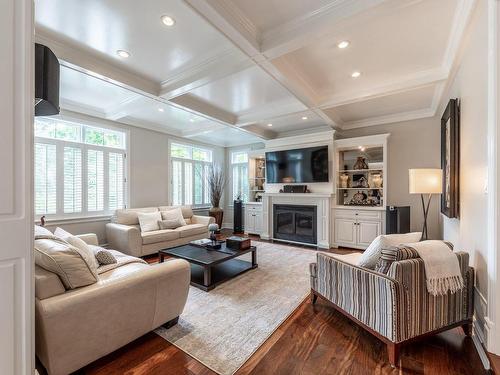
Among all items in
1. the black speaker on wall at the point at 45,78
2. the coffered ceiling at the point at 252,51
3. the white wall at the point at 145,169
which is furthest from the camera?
the white wall at the point at 145,169

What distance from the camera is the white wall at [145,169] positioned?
4521 millimetres

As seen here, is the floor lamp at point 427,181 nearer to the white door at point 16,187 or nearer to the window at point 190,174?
the white door at point 16,187

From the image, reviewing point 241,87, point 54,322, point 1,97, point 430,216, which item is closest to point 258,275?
point 54,322

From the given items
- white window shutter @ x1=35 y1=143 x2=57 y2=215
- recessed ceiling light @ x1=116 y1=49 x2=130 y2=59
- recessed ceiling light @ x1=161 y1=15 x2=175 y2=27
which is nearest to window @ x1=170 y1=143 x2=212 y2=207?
white window shutter @ x1=35 y1=143 x2=57 y2=215

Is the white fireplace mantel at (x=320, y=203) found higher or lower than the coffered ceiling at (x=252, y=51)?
lower

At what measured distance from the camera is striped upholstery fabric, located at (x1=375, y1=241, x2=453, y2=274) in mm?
1727

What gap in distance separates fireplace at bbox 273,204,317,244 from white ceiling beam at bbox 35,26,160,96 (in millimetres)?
Result: 3618

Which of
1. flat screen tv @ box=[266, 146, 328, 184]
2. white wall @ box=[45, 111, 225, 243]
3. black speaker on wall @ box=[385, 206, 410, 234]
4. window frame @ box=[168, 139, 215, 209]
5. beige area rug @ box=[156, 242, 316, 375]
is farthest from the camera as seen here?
window frame @ box=[168, 139, 215, 209]

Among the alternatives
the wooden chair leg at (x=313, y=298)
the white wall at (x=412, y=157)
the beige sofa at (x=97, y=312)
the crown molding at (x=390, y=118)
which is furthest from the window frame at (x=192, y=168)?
the white wall at (x=412, y=157)

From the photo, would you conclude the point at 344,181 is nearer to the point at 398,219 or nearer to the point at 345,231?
the point at 345,231

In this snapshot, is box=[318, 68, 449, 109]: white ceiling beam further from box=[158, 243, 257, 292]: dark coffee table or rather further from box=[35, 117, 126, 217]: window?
box=[35, 117, 126, 217]: window

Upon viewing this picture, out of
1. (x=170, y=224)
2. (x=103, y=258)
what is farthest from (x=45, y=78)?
(x=170, y=224)

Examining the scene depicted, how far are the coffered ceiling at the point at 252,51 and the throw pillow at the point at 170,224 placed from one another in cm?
214

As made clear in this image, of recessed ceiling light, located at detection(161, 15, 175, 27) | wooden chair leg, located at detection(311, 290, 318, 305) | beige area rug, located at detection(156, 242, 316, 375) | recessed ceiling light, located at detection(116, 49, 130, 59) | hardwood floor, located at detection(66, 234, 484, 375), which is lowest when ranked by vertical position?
hardwood floor, located at detection(66, 234, 484, 375)
